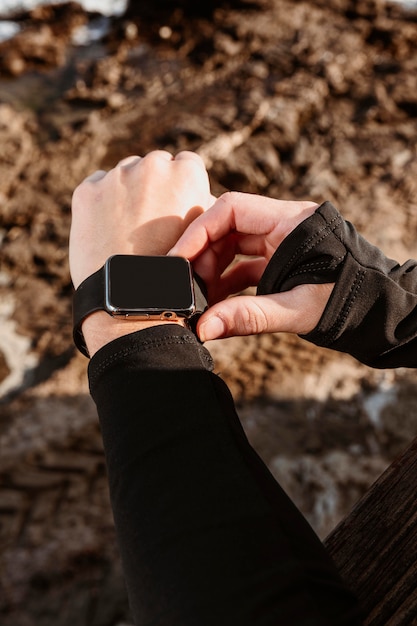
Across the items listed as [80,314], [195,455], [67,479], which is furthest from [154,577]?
[67,479]

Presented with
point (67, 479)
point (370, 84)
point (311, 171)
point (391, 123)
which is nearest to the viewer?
point (67, 479)

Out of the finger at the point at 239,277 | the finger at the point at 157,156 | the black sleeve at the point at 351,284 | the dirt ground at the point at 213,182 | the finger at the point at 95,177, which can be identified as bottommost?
the dirt ground at the point at 213,182

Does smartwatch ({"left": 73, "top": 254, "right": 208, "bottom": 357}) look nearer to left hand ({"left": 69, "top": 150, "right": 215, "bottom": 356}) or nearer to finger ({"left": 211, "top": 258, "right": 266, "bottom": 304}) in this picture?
left hand ({"left": 69, "top": 150, "right": 215, "bottom": 356})

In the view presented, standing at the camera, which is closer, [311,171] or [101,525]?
[101,525]

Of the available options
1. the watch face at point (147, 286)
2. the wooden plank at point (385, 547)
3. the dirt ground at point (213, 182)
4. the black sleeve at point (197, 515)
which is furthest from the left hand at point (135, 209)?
the dirt ground at point (213, 182)

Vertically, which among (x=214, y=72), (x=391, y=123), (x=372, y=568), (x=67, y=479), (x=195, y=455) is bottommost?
(x=67, y=479)

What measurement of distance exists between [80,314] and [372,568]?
0.78 metres

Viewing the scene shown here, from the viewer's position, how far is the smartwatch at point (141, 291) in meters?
1.07

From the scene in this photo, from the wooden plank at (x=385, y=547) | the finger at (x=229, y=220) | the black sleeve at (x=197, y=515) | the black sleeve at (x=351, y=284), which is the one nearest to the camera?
the black sleeve at (x=197, y=515)

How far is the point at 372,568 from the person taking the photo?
2.59ft

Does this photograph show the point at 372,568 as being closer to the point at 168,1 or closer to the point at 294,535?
the point at 294,535

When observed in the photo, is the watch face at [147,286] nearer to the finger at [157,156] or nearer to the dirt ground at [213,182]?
the finger at [157,156]

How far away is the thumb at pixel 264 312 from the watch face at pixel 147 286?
7 cm

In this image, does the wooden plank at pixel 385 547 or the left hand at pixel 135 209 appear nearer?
the wooden plank at pixel 385 547
